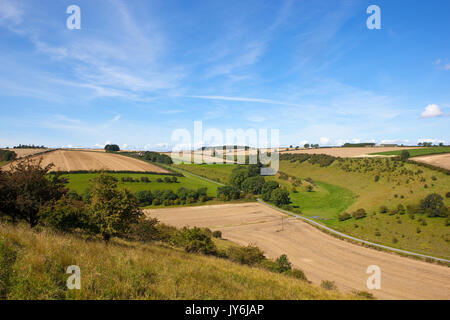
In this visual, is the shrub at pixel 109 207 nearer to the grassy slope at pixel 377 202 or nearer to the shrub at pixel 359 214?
the grassy slope at pixel 377 202

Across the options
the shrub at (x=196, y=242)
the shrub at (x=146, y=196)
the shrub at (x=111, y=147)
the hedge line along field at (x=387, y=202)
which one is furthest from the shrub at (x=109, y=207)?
the shrub at (x=111, y=147)

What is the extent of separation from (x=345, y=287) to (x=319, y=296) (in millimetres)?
24349

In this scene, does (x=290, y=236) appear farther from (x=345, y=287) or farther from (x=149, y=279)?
(x=149, y=279)

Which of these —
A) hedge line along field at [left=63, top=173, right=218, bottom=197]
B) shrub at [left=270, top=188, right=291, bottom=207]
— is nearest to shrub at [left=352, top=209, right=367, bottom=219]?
shrub at [left=270, top=188, right=291, bottom=207]

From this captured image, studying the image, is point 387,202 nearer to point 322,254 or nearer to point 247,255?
point 322,254

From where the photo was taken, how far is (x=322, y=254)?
39.8 meters

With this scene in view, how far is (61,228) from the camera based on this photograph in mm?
17094

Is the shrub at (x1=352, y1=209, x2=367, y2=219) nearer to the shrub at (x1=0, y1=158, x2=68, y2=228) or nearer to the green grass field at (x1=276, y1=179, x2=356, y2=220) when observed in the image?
the green grass field at (x1=276, y1=179, x2=356, y2=220)

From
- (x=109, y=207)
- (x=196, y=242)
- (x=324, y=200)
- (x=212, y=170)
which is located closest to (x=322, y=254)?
(x=196, y=242)

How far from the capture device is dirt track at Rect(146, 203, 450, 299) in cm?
2914

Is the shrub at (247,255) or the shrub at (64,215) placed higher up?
the shrub at (64,215)

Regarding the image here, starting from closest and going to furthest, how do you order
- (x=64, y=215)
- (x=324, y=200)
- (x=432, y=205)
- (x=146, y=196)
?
(x=64, y=215) → (x=432, y=205) → (x=146, y=196) → (x=324, y=200)

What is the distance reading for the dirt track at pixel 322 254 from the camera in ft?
95.6

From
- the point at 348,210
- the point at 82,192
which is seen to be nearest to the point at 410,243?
the point at 348,210
